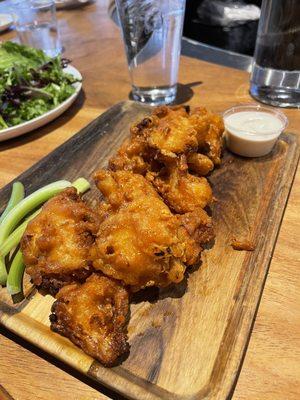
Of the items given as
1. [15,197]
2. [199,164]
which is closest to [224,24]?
[199,164]

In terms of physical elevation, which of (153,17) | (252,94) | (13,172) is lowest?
(13,172)

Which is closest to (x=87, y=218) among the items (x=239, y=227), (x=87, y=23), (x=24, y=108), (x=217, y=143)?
(x=239, y=227)

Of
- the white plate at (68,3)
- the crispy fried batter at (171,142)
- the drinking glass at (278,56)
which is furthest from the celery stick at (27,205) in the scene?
the white plate at (68,3)

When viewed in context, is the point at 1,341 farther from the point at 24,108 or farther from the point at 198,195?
the point at 24,108

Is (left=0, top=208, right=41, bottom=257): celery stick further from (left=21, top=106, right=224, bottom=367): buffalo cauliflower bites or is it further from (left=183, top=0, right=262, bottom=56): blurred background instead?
(left=183, top=0, right=262, bottom=56): blurred background

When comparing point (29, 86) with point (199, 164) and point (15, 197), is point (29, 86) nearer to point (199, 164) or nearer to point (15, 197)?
point (15, 197)

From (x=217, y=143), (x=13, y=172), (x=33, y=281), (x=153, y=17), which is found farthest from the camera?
(x=153, y=17)

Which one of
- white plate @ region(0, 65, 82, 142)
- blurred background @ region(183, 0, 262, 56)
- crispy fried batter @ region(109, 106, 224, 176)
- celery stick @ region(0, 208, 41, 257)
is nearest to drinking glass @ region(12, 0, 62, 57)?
white plate @ region(0, 65, 82, 142)
